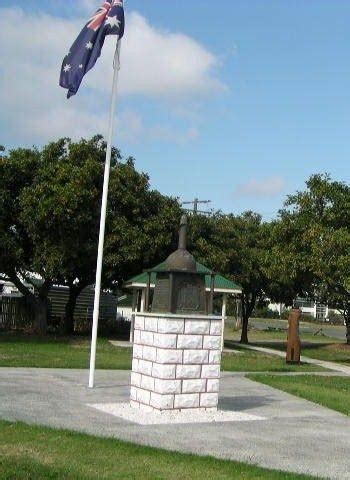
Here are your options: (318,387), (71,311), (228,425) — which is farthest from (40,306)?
(228,425)

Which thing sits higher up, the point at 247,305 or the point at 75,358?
the point at 247,305

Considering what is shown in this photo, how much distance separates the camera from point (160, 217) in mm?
27938

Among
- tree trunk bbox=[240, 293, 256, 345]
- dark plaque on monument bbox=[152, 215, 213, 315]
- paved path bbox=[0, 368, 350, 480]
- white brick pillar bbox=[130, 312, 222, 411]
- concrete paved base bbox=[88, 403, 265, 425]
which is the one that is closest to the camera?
paved path bbox=[0, 368, 350, 480]

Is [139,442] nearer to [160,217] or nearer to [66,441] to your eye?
[66,441]

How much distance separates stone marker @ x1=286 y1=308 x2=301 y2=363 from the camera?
71.6 ft

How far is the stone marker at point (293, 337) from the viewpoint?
21812 mm

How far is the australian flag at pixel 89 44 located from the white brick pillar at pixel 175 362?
173 inches

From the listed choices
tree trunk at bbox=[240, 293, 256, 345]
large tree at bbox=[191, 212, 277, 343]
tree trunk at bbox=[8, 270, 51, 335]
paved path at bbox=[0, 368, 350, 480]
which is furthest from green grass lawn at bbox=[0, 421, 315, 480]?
tree trunk at bbox=[240, 293, 256, 345]

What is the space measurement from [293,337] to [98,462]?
51.7 feet

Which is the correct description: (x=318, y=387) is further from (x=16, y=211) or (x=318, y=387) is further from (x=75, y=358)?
(x=16, y=211)

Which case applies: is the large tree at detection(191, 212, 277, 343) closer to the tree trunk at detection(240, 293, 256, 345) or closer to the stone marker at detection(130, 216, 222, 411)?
the tree trunk at detection(240, 293, 256, 345)

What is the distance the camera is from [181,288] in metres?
10.5

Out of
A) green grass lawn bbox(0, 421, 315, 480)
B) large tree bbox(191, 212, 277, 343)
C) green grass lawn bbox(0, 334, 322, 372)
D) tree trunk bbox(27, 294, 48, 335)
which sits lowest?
green grass lawn bbox(0, 334, 322, 372)

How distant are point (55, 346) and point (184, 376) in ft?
46.3
